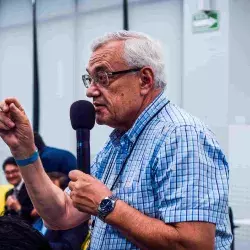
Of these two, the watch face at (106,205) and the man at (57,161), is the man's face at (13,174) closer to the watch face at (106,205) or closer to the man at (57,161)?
the man at (57,161)

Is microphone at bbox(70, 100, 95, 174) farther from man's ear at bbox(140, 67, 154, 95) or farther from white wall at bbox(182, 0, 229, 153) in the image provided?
white wall at bbox(182, 0, 229, 153)

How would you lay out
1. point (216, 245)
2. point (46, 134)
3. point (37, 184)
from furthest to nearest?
point (46, 134), point (37, 184), point (216, 245)

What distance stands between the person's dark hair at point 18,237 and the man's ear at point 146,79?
0.55 m

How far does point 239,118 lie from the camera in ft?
12.6

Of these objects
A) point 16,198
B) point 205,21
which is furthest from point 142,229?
point 16,198

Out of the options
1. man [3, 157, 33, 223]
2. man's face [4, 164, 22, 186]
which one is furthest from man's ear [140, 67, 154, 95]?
man's face [4, 164, 22, 186]

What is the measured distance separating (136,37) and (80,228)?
6.55ft

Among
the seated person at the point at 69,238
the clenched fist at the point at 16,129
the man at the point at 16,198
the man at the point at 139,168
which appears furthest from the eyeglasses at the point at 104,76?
the man at the point at 16,198

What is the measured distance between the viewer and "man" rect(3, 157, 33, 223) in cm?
440

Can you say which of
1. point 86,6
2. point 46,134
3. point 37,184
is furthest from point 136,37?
point 46,134

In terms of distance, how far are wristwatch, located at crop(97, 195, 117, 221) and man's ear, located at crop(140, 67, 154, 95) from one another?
0.35 meters

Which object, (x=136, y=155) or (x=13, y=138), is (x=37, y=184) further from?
(x=136, y=155)

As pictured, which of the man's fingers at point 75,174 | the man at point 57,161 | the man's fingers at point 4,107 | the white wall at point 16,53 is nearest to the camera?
the man's fingers at point 75,174

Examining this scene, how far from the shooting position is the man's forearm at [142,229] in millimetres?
1415
